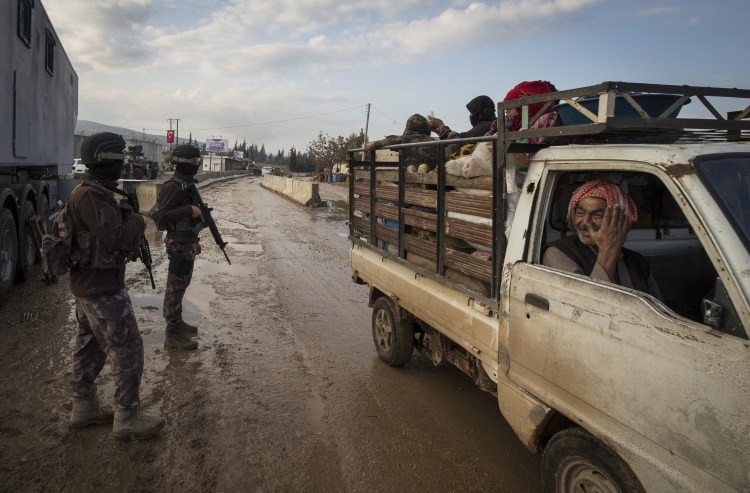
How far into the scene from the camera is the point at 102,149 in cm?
348

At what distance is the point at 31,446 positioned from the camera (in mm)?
3299

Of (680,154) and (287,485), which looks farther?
(287,485)

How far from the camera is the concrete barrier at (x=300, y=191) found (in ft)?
76.3

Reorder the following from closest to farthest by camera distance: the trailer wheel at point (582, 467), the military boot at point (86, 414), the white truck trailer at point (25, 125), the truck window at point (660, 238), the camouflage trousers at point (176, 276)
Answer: the trailer wheel at point (582, 467) < the truck window at point (660, 238) < the military boot at point (86, 414) < the camouflage trousers at point (176, 276) < the white truck trailer at point (25, 125)

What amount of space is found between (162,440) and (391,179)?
2.68m

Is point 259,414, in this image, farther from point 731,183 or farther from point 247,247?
point 247,247

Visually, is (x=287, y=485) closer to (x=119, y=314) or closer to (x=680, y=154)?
(x=119, y=314)

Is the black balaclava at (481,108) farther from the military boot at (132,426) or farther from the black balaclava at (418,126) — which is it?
the military boot at (132,426)

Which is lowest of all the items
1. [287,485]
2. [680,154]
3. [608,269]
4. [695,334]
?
[287,485]

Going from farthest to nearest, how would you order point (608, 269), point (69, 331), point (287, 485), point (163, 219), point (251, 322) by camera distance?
point (251, 322)
point (69, 331)
point (163, 219)
point (287, 485)
point (608, 269)

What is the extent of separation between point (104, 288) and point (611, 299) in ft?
9.83

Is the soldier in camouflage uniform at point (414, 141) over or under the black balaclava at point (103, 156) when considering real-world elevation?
over

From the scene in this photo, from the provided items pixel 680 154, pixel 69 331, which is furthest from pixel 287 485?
pixel 69 331

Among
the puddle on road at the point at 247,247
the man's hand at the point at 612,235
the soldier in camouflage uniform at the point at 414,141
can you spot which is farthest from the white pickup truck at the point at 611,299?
the puddle on road at the point at 247,247
